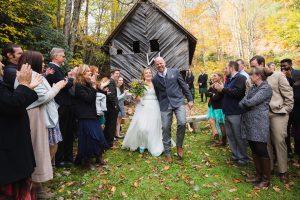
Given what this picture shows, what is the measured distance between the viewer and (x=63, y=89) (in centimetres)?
590

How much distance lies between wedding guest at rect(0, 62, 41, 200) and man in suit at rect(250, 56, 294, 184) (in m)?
4.62

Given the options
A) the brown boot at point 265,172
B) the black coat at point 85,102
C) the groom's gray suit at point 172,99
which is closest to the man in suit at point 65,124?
the black coat at point 85,102

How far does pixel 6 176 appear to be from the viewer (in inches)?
113

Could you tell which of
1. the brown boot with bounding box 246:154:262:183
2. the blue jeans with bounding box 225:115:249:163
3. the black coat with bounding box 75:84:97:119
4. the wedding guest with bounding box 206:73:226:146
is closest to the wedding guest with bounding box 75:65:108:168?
the black coat with bounding box 75:84:97:119

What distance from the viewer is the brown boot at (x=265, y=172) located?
16.2 ft

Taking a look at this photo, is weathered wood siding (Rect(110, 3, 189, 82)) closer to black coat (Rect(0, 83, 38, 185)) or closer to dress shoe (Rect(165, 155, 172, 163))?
dress shoe (Rect(165, 155, 172, 163))

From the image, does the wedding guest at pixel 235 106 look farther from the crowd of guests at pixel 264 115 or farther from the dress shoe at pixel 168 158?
the dress shoe at pixel 168 158

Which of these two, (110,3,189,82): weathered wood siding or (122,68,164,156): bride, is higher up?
(110,3,189,82): weathered wood siding

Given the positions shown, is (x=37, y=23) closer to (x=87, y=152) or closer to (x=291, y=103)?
(x=87, y=152)

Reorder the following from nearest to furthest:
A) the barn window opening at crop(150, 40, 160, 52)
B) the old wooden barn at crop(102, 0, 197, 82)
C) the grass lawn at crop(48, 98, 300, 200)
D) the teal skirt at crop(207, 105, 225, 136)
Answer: the grass lawn at crop(48, 98, 300, 200)
the teal skirt at crop(207, 105, 225, 136)
the old wooden barn at crop(102, 0, 197, 82)
the barn window opening at crop(150, 40, 160, 52)

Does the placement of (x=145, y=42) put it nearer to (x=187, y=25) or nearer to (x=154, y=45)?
(x=154, y=45)

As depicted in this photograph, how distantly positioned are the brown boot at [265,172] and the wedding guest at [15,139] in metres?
4.16

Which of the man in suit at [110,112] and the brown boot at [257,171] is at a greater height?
the man in suit at [110,112]

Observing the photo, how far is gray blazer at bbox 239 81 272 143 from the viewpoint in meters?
4.93
